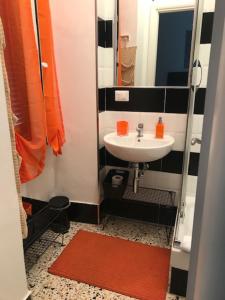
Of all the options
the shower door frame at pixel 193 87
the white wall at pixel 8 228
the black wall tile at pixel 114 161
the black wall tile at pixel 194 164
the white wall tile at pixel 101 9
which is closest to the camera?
the black wall tile at pixel 194 164

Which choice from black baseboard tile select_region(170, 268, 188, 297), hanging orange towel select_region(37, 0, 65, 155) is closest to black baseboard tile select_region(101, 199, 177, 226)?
black baseboard tile select_region(170, 268, 188, 297)

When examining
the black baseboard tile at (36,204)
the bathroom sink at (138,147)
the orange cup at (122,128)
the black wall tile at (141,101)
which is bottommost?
the black baseboard tile at (36,204)

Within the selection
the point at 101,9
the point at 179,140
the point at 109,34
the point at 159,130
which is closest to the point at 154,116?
the point at 159,130

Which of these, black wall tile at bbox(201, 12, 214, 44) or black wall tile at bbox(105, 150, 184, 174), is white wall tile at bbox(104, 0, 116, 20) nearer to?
black wall tile at bbox(201, 12, 214, 44)

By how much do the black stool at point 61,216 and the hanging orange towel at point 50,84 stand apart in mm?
455

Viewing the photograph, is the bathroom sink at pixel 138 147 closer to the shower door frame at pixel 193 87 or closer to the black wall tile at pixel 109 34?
the shower door frame at pixel 193 87

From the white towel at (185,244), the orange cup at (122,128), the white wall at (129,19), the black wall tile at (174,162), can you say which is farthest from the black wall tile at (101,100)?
the white towel at (185,244)

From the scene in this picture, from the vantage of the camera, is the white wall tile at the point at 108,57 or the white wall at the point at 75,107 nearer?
the white wall at the point at 75,107

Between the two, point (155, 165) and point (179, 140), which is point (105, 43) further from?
point (155, 165)

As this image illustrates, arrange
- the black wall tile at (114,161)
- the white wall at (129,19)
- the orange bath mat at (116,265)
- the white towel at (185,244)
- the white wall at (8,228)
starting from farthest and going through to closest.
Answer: the black wall tile at (114,161), the white wall at (129,19), the orange bath mat at (116,265), the white towel at (185,244), the white wall at (8,228)

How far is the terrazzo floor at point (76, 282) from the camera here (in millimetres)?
1495

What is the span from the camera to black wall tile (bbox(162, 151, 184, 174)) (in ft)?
6.64

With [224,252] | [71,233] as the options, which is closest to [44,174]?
[71,233]

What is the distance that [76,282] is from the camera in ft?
5.24
